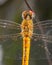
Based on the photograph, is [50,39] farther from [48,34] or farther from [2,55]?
[2,55]

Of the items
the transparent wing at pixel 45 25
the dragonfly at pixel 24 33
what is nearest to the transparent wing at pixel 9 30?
the dragonfly at pixel 24 33

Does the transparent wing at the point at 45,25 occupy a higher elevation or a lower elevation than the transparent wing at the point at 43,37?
higher

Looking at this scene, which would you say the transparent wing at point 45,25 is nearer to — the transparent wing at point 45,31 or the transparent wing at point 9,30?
the transparent wing at point 45,31

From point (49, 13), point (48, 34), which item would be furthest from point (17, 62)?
point (49, 13)

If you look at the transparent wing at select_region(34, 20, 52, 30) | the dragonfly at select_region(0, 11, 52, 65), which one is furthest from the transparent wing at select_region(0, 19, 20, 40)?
the transparent wing at select_region(34, 20, 52, 30)

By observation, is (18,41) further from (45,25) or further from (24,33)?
(45,25)

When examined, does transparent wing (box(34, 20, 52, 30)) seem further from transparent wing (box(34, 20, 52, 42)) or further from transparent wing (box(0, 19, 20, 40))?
transparent wing (box(0, 19, 20, 40))

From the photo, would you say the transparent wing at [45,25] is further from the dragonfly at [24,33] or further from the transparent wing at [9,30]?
the transparent wing at [9,30]

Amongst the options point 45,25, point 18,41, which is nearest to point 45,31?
point 45,25
